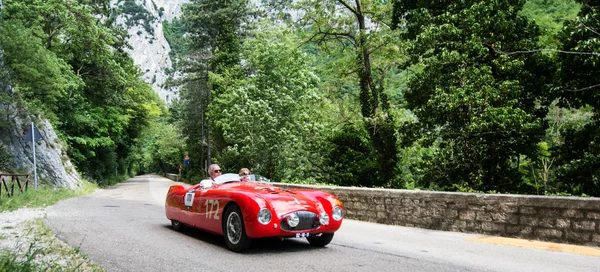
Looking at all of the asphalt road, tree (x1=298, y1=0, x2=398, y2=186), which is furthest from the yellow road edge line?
tree (x1=298, y1=0, x2=398, y2=186)

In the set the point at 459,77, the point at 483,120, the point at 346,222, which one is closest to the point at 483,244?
the point at 346,222

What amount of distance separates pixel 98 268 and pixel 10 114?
62.8 feet

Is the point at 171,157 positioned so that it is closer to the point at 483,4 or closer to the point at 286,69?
the point at 286,69

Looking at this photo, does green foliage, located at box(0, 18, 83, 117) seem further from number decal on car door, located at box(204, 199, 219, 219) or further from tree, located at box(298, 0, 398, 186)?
number decal on car door, located at box(204, 199, 219, 219)

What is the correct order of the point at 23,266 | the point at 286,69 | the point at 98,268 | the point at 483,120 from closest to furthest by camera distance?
the point at 23,266 < the point at 98,268 < the point at 483,120 < the point at 286,69

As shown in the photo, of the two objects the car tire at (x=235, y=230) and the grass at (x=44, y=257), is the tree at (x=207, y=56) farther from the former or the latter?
the car tire at (x=235, y=230)

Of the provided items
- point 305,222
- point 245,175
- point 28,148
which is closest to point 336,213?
point 305,222

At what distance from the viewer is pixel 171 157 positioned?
65250 mm

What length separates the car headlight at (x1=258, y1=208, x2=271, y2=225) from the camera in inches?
226

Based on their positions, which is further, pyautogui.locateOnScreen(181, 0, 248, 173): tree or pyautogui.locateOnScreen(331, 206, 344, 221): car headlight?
pyautogui.locateOnScreen(181, 0, 248, 173): tree

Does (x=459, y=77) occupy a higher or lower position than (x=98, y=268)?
higher

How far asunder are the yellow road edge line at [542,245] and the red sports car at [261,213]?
119 inches

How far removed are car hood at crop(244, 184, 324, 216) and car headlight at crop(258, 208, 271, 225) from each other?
0.13 m

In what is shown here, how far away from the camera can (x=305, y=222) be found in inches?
236
